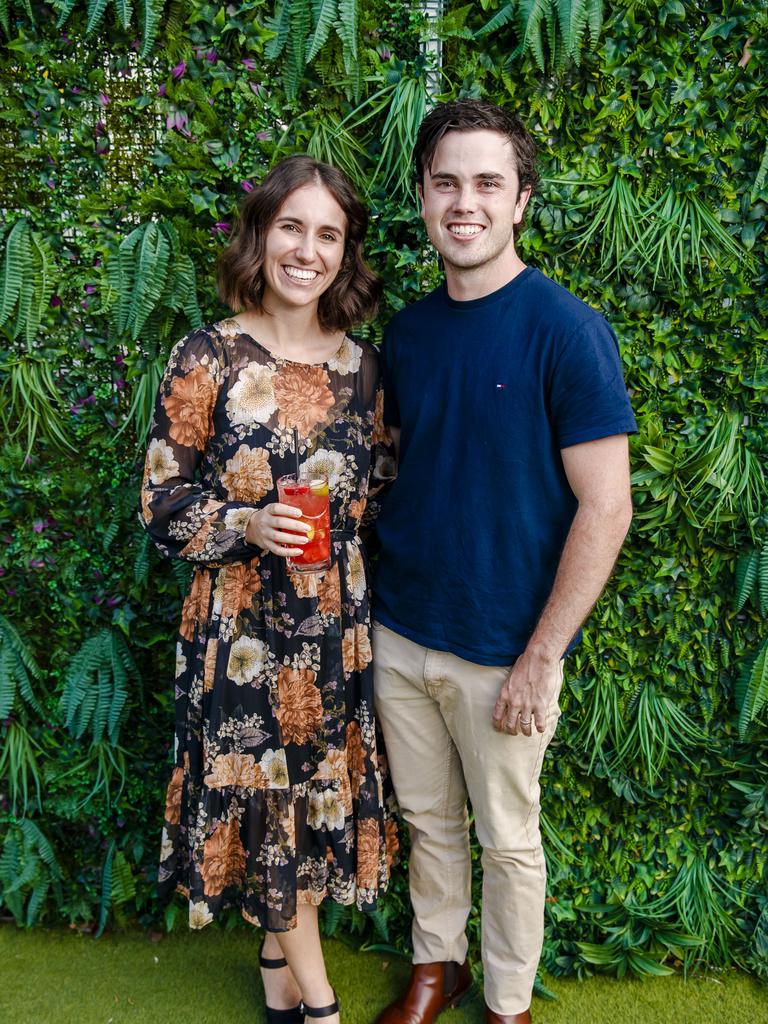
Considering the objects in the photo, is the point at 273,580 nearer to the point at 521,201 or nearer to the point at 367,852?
the point at 367,852

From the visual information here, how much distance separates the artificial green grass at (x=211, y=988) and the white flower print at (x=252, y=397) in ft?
5.82

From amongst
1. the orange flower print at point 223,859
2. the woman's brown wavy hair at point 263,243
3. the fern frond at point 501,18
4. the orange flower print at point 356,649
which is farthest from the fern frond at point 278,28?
the orange flower print at point 223,859

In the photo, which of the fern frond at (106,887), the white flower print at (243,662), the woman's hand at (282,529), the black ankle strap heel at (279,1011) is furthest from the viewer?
the fern frond at (106,887)

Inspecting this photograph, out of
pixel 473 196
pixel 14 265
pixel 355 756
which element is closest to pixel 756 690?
pixel 355 756

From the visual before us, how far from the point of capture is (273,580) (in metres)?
2.16

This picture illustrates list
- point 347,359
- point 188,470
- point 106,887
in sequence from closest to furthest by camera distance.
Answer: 1. point 188,470
2. point 347,359
3. point 106,887

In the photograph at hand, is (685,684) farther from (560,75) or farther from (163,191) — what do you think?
(163,191)

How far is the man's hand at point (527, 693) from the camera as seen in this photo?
2.06 meters

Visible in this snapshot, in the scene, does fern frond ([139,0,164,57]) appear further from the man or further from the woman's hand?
the woman's hand

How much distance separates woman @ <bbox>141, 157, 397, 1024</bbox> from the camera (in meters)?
2.12

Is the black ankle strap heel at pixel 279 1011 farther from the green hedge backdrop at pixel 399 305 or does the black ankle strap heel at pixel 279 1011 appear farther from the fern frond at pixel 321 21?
the fern frond at pixel 321 21

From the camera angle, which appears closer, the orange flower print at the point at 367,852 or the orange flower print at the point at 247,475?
the orange flower print at the point at 247,475

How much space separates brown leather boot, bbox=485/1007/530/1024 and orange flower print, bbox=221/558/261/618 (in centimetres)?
135

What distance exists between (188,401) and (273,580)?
485 mm
